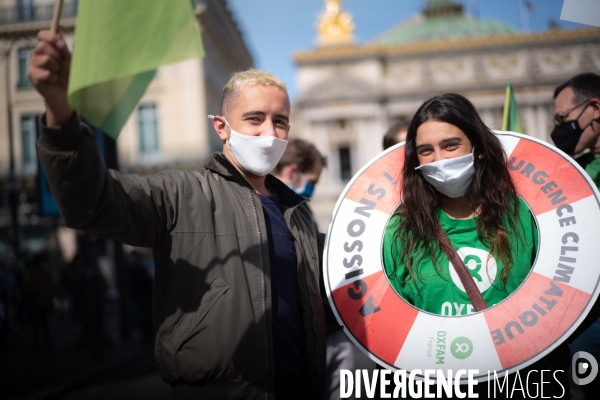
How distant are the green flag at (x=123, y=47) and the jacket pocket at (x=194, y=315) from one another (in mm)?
589

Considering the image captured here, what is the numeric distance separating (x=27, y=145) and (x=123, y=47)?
26.1 meters

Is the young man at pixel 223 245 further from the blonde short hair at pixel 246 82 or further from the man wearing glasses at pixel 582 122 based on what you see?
the man wearing glasses at pixel 582 122

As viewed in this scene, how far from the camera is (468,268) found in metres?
2.15

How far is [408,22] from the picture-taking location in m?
57.2

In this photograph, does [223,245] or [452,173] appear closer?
[223,245]

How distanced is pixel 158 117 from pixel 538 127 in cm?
2573

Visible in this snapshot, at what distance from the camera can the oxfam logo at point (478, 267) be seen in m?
2.12

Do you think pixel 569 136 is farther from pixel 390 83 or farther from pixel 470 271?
pixel 390 83

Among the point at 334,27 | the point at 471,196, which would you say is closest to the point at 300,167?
the point at 471,196

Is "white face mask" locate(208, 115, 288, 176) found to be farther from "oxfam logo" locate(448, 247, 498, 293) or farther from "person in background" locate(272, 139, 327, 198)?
"person in background" locate(272, 139, 327, 198)

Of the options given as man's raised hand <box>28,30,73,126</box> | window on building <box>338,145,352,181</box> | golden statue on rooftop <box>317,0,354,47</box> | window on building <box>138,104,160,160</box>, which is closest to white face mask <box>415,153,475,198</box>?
man's raised hand <box>28,30,73,126</box>

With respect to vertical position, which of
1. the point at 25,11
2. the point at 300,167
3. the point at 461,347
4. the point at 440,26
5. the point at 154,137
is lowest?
the point at 461,347

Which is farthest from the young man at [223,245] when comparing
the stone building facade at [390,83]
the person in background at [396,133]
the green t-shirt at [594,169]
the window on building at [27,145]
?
the stone building facade at [390,83]

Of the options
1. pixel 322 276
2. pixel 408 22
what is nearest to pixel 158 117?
pixel 322 276
